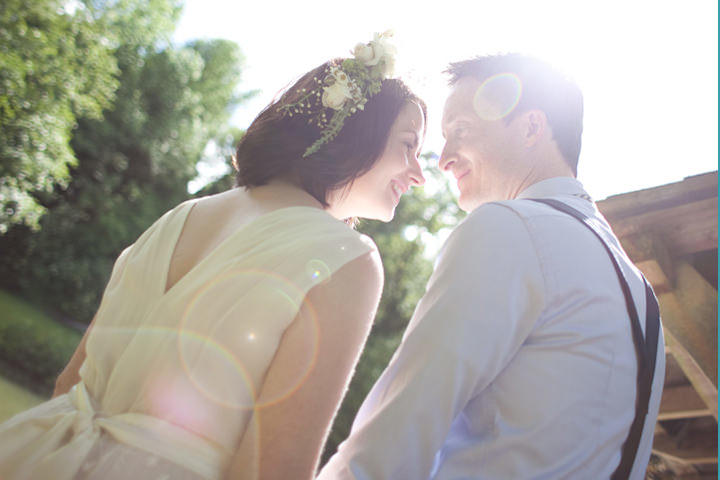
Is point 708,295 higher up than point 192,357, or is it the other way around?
point 192,357

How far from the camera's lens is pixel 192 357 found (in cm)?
148

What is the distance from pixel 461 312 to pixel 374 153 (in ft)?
3.49

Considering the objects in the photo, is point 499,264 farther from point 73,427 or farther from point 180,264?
point 73,427

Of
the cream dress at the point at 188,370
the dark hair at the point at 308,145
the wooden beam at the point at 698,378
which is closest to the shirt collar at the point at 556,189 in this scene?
the dark hair at the point at 308,145

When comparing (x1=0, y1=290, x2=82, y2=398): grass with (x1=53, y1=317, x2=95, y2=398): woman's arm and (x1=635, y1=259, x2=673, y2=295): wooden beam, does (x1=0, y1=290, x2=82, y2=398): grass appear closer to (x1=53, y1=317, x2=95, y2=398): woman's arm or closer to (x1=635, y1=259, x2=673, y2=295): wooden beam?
(x1=53, y1=317, x2=95, y2=398): woman's arm

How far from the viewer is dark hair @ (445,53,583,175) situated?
8.55 feet

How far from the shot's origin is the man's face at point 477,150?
2.58m

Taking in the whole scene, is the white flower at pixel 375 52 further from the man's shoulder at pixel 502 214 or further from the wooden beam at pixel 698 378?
the wooden beam at pixel 698 378

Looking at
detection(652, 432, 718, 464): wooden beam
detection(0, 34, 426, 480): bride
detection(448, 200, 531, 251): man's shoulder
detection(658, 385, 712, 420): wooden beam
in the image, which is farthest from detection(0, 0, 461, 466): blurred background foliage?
detection(448, 200, 531, 251): man's shoulder

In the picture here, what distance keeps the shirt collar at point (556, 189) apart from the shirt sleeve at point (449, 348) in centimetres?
72

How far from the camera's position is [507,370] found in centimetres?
148

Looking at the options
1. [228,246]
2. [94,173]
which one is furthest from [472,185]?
[94,173]

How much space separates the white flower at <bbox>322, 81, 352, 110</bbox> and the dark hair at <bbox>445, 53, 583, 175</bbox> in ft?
2.97

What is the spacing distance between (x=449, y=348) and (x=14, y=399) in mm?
14488
